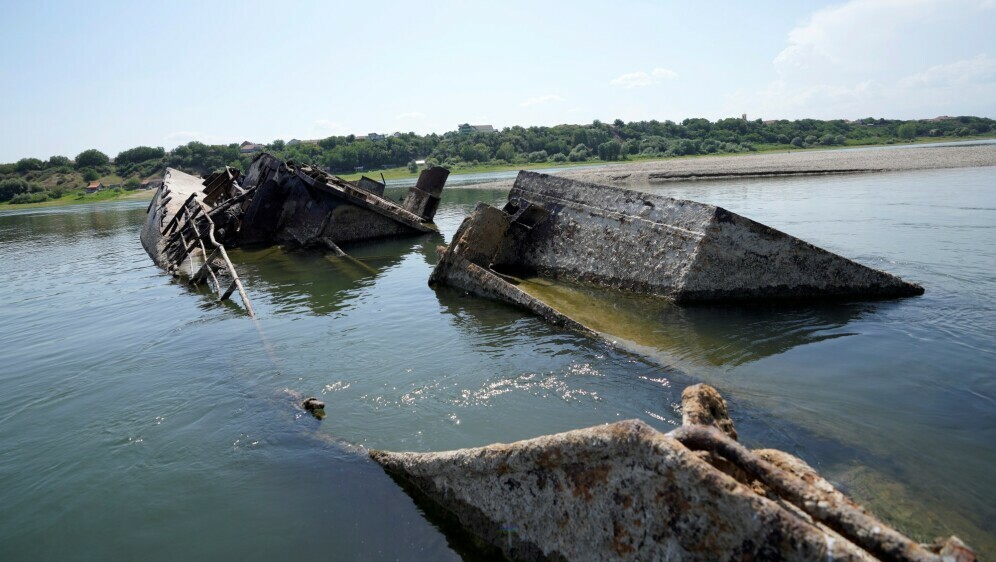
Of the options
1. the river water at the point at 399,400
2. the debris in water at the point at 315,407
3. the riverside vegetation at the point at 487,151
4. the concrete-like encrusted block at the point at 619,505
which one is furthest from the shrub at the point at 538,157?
the concrete-like encrusted block at the point at 619,505

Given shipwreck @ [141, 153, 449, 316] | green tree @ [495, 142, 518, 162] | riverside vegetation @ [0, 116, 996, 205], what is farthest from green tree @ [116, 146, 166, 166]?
shipwreck @ [141, 153, 449, 316]

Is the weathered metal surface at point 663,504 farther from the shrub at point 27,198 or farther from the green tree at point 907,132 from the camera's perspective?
the green tree at point 907,132

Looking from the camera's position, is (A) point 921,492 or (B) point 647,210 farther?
(B) point 647,210

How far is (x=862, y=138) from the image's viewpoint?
89.1 meters

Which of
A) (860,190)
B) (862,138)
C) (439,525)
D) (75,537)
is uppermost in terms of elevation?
(862,138)

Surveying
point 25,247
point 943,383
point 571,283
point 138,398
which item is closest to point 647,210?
point 571,283

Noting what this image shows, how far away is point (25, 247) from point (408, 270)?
22.8m

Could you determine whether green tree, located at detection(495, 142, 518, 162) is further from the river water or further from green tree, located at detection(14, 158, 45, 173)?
the river water

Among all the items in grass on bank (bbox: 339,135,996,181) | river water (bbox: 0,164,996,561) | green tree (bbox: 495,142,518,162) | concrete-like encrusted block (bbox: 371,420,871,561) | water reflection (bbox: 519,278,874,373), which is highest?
green tree (bbox: 495,142,518,162)

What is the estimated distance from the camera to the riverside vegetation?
266 feet

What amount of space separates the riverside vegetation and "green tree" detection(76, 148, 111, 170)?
14cm

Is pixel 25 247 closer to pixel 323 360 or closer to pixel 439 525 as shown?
pixel 323 360

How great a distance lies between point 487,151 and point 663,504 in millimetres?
100436

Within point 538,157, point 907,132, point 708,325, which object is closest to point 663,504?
point 708,325
